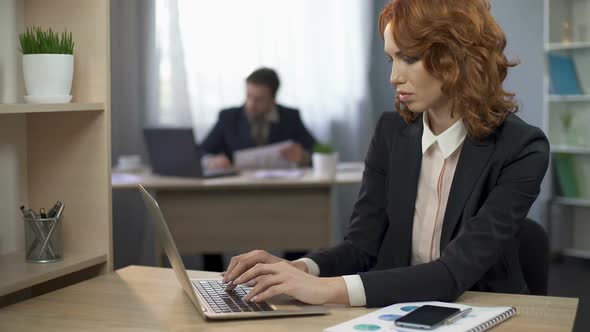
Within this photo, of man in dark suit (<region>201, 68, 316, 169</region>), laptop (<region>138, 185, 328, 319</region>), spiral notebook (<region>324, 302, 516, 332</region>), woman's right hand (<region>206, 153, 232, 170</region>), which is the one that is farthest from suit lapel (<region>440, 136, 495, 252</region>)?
man in dark suit (<region>201, 68, 316, 169</region>)

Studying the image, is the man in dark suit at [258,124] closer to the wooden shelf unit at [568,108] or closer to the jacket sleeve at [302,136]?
the jacket sleeve at [302,136]

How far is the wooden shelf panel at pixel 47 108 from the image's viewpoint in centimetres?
160

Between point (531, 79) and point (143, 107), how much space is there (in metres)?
2.71

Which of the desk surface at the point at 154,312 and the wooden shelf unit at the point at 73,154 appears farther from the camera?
the wooden shelf unit at the point at 73,154

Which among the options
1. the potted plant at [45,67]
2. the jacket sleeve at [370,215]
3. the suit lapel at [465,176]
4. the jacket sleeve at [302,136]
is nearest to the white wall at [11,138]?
the potted plant at [45,67]

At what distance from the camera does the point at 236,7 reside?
587 cm

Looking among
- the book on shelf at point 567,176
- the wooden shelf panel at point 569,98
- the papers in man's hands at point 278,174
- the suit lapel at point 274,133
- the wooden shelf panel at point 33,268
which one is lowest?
the book on shelf at point 567,176

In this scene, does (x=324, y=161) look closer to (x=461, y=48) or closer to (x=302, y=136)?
(x=302, y=136)

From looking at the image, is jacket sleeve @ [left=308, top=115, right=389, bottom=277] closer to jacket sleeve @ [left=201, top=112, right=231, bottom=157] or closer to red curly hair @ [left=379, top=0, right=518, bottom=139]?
red curly hair @ [left=379, top=0, right=518, bottom=139]

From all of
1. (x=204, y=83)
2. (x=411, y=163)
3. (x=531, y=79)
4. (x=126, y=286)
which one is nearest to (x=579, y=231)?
(x=531, y=79)

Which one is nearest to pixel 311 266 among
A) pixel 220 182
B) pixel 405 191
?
pixel 405 191

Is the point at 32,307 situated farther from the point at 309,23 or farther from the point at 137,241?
the point at 309,23

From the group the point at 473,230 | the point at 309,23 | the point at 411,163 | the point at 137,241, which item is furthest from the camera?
the point at 309,23

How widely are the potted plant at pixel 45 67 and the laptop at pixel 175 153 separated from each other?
2.27 metres
